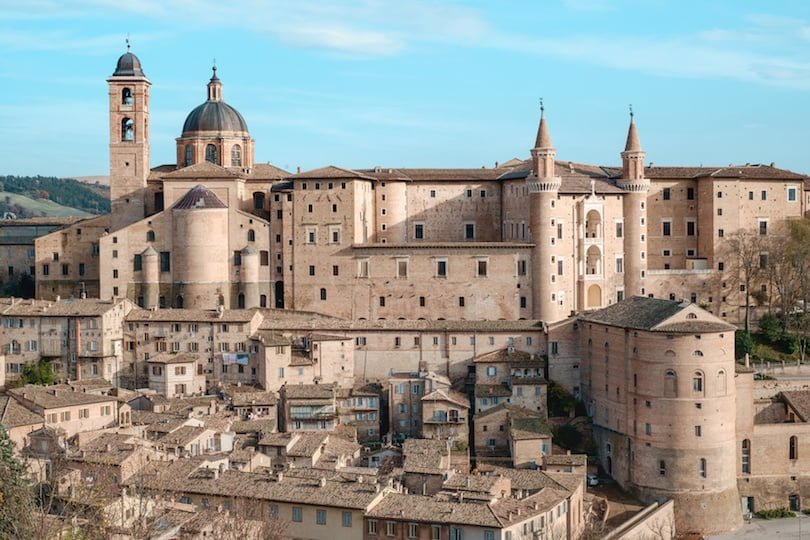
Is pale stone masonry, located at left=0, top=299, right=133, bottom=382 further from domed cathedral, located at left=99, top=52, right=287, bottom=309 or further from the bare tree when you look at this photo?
the bare tree

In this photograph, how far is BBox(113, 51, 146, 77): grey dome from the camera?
6850 cm

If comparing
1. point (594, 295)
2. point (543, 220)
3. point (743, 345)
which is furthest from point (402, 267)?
point (743, 345)

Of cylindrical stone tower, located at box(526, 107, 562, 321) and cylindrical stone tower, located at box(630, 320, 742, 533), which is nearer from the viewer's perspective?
cylindrical stone tower, located at box(630, 320, 742, 533)

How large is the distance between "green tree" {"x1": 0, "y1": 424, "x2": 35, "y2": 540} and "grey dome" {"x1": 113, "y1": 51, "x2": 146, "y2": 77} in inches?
1552

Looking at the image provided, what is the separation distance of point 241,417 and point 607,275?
22917mm

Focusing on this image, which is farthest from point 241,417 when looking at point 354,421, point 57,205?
point 57,205

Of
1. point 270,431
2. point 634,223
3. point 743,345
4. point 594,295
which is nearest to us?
point 270,431

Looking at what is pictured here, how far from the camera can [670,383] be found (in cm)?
4912

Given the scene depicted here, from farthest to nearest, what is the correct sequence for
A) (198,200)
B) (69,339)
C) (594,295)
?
(594,295) < (198,200) < (69,339)

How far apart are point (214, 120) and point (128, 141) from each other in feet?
23.6

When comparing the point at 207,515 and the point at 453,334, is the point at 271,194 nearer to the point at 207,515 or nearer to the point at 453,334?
the point at 453,334

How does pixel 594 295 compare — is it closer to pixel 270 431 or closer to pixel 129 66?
pixel 270 431

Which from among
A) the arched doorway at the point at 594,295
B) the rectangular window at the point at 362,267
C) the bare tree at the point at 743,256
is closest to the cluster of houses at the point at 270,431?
the rectangular window at the point at 362,267

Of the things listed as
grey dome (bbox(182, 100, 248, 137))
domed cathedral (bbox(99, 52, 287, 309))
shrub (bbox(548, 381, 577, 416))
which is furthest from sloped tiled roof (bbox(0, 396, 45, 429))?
grey dome (bbox(182, 100, 248, 137))
